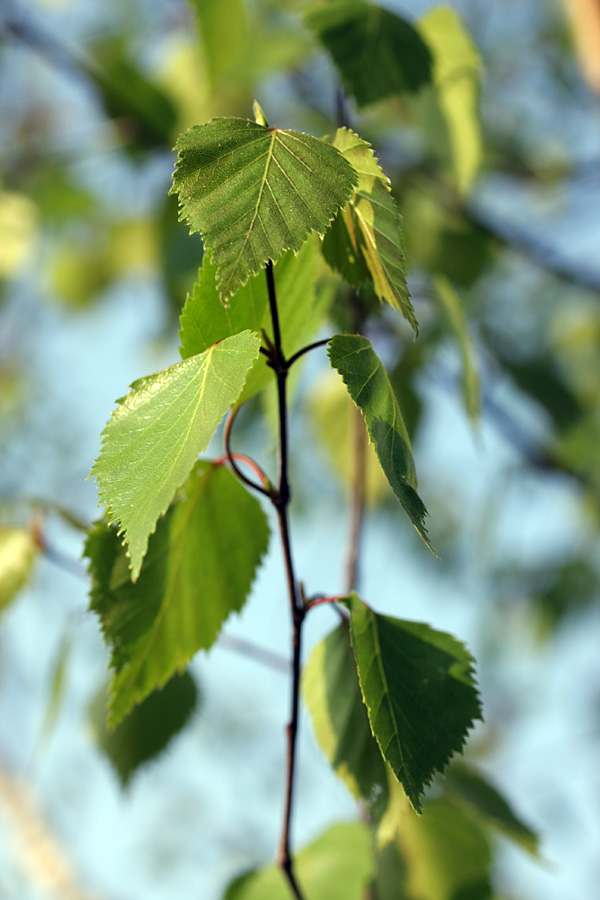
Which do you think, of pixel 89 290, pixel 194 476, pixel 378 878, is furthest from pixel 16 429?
pixel 194 476

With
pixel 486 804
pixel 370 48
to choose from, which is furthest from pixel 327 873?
pixel 370 48

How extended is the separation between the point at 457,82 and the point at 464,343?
0.86 ft

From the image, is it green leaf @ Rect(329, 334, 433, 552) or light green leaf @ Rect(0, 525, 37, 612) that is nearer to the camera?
green leaf @ Rect(329, 334, 433, 552)

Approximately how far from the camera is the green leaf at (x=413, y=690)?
0.29 m

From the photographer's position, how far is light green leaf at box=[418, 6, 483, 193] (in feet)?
2.12

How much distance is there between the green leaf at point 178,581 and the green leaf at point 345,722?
2.2 inches

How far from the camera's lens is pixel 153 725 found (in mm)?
542

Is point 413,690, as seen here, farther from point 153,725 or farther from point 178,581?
point 153,725

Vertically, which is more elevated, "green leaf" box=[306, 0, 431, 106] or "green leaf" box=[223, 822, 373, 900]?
"green leaf" box=[306, 0, 431, 106]

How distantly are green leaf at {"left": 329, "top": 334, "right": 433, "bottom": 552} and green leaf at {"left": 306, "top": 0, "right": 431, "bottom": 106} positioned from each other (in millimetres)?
324

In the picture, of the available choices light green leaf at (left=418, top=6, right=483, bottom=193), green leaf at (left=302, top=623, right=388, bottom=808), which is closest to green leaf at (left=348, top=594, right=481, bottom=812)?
green leaf at (left=302, top=623, right=388, bottom=808)

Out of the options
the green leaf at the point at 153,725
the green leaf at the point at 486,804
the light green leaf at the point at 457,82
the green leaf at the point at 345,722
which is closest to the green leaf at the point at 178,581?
the green leaf at the point at 345,722

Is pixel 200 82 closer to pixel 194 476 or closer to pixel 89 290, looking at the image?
pixel 89 290

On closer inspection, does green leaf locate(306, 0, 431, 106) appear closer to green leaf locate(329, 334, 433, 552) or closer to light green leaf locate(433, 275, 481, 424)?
light green leaf locate(433, 275, 481, 424)
